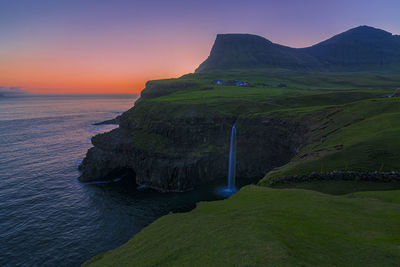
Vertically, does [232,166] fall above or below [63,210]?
above

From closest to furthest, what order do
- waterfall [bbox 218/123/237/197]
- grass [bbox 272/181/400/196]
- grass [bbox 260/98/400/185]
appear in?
grass [bbox 272/181/400/196]
grass [bbox 260/98/400/185]
waterfall [bbox 218/123/237/197]

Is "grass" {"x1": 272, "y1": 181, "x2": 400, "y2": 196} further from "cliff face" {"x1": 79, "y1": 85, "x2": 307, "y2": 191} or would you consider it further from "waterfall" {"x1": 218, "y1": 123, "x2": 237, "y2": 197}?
"waterfall" {"x1": 218, "y1": 123, "x2": 237, "y2": 197}

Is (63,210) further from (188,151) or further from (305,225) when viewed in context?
(305,225)

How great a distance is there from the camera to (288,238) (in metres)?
12.5

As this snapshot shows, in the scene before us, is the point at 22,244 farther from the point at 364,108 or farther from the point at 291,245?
the point at 364,108

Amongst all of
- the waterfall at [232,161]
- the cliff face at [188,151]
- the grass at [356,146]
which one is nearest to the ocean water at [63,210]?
the cliff face at [188,151]

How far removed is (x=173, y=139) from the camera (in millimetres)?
70500

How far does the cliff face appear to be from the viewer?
61.2 metres

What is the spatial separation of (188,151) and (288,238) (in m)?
56.0

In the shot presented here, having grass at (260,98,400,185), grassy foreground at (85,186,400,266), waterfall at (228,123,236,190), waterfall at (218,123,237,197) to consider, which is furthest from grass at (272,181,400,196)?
waterfall at (228,123,236,190)

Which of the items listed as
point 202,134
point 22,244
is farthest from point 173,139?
point 22,244

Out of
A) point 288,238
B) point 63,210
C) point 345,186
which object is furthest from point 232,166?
point 288,238

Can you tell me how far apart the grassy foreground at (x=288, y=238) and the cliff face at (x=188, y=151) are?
4183cm

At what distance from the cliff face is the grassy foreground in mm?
41830
